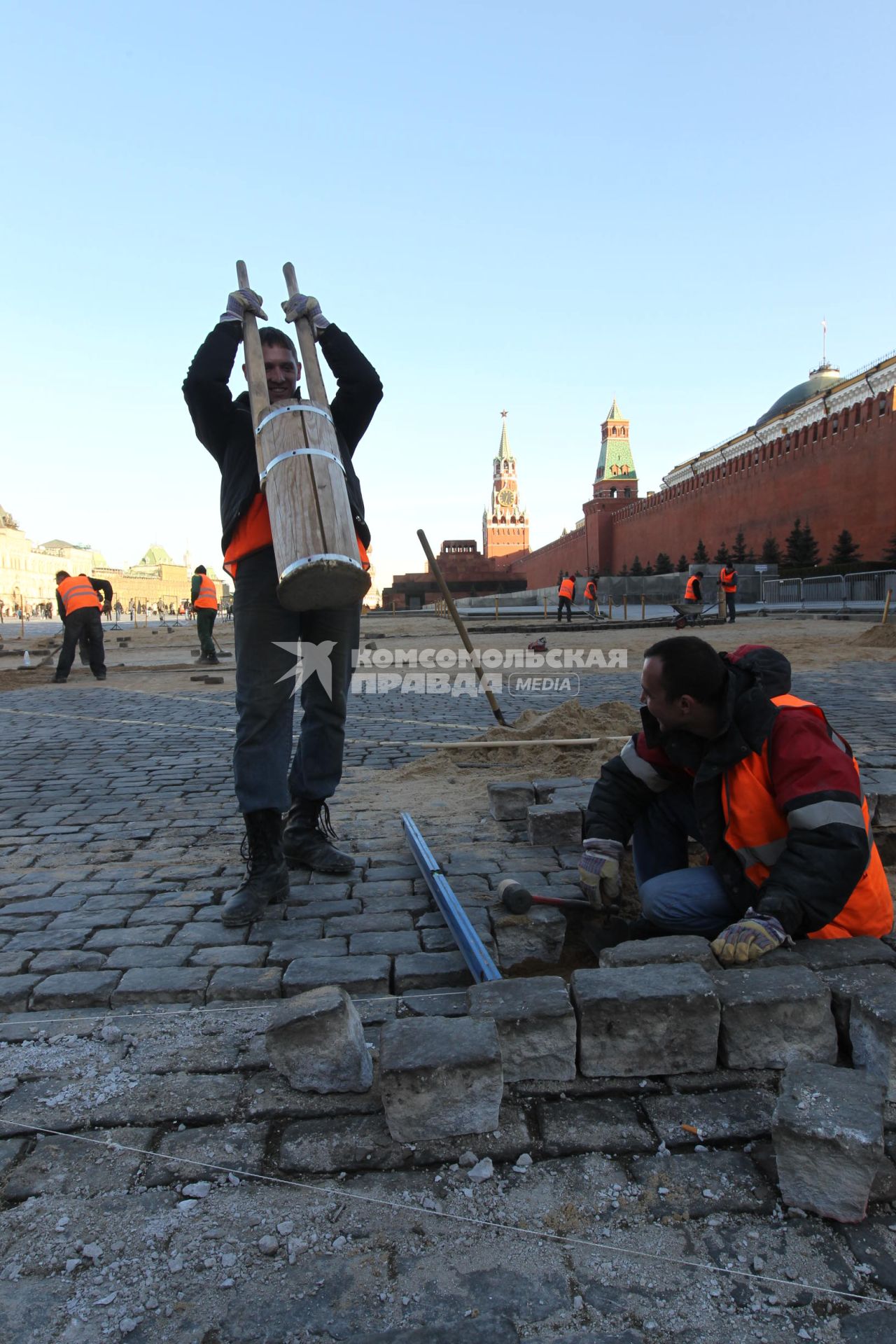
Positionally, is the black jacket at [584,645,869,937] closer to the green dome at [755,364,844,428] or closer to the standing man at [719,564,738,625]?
the standing man at [719,564,738,625]

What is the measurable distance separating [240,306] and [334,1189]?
2557 millimetres

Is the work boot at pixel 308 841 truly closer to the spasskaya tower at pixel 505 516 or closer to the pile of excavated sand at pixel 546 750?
the pile of excavated sand at pixel 546 750

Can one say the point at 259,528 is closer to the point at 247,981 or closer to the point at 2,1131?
the point at 247,981

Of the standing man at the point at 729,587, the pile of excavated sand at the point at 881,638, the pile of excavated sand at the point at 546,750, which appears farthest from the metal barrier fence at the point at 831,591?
the pile of excavated sand at the point at 546,750

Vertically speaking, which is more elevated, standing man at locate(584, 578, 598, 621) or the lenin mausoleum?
the lenin mausoleum

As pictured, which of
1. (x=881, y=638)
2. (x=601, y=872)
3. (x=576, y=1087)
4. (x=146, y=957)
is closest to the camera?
(x=576, y=1087)

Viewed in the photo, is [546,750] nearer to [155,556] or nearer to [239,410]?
[239,410]

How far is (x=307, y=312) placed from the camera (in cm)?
287

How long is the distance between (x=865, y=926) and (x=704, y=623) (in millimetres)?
20052

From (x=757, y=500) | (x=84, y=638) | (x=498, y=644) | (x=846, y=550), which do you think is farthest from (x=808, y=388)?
(x=84, y=638)

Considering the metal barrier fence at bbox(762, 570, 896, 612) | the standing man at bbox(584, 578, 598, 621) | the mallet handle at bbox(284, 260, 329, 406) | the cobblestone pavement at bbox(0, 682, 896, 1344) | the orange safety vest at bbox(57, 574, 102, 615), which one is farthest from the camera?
the standing man at bbox(584, 578, 598, 621)

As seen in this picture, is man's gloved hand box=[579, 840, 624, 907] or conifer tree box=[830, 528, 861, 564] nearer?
man's gloved hand box=[579, 840, 624, 907]

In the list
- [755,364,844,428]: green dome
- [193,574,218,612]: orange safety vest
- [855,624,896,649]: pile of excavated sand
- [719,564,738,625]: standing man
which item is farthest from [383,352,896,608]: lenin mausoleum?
[193,574,218,612]: orange safety vest

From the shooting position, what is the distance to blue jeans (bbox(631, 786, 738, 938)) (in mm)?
2365
